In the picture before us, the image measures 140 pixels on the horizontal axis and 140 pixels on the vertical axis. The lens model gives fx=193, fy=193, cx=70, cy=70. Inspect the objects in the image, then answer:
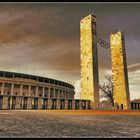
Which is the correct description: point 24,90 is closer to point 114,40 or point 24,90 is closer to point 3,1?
point 114,40

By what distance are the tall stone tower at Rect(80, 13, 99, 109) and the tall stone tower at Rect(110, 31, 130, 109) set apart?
24.4 ft

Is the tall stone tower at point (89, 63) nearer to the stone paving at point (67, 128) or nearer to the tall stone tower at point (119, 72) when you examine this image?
the tall stone tower at point (119, 72)

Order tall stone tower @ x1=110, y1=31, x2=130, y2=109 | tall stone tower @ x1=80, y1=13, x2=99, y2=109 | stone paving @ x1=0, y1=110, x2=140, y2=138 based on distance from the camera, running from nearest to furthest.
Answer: stone paving @ x1=0, y1=110, x2=140, y2=138
tall stone tower @ x1=80, y1=13, x2=99, y2=109
tall stone tower @ x1=110, y1=31, x2=130, y2=109

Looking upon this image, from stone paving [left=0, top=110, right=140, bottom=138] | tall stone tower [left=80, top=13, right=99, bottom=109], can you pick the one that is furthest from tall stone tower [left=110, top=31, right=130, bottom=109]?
stone paving [left=0, top=110, right=140, bottom=138]

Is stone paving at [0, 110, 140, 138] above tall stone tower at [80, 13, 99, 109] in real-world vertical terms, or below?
below

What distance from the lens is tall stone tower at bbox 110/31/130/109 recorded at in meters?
31.8

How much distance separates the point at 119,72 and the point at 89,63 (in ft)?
29.7

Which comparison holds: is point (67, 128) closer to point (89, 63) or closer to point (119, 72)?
point (89, 63)

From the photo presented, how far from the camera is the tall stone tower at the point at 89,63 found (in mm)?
25766

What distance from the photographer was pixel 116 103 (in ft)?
105

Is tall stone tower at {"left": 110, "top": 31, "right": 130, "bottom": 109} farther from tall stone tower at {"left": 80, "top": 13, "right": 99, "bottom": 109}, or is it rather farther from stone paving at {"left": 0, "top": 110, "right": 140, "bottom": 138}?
stone paving at {"left": 0, "top": 110, "right": 140, "bottom": 138}

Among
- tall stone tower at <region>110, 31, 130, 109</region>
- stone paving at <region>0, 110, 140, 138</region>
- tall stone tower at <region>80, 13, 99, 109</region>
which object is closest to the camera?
stone paving at <region>0, 110, 140, 138</region>

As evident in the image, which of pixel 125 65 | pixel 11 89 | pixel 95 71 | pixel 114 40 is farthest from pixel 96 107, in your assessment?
pixel 11 89

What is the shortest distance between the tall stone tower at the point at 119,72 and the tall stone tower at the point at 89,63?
24.4 feet
